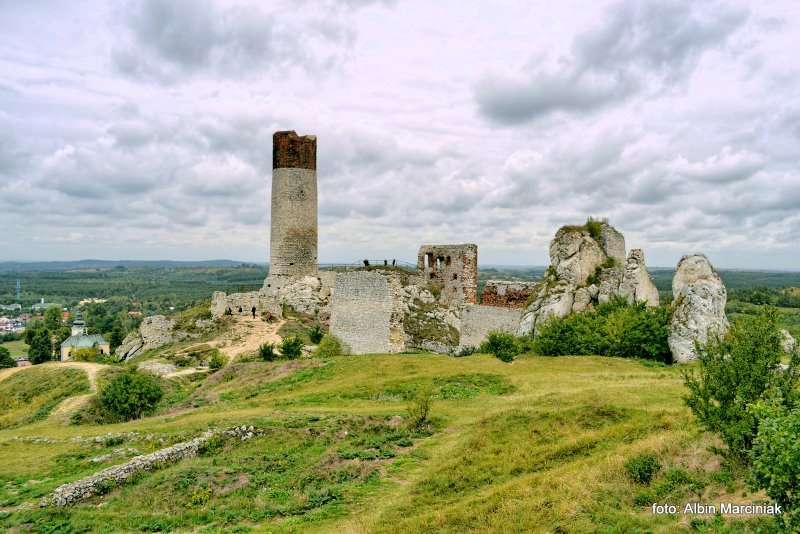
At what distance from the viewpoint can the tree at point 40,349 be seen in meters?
56.6

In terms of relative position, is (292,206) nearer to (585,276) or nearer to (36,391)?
(36,391)

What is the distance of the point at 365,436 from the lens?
47.9 feet

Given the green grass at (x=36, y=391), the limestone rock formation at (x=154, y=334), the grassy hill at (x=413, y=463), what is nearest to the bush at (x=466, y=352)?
the grassy hill at (x=413, y=463)

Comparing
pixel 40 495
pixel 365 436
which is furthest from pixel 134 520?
pixel 365 436

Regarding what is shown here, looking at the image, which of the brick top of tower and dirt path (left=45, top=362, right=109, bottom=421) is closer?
dirt path (left=45, top=362, right=109, bottom=421)

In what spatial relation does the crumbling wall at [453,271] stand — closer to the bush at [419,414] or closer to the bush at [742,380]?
the bush at [419,414]

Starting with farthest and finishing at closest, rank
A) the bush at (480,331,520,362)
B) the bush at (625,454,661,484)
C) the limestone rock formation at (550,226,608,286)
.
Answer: the limestone rock formation at (550,226,608,286) < the bush at (480,331,520,362) < the bush at (625,454,661,484)

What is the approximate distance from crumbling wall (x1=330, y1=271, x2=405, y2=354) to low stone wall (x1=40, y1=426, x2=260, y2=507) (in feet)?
48.8

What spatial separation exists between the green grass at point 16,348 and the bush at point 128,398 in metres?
74.1

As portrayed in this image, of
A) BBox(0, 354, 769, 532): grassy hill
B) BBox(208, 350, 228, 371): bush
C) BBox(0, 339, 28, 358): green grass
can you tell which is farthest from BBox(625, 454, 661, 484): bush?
BBox(0, 339, 28, 358): green grass

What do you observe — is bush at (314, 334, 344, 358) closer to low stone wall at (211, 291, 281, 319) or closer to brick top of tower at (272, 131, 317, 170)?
low stone wall at (211, 291, 281, 319)

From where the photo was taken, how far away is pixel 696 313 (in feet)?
68.3

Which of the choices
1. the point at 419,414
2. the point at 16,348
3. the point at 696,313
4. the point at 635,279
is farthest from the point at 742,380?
the point at 16,348

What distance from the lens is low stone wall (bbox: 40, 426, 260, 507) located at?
1166 centimetres
